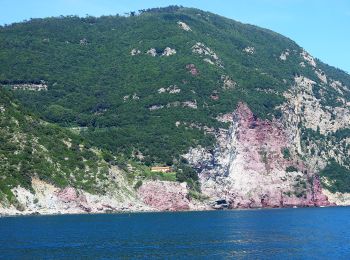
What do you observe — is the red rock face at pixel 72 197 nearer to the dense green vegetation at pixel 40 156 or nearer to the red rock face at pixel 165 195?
the dense green vegetation at pixel 40 156

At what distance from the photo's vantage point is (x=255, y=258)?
276 ft

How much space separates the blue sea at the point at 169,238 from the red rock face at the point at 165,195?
1278 inches

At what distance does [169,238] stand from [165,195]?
80651 mm

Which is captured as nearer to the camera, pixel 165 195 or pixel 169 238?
pixel 169 238

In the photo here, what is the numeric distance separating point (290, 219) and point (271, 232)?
125 feet

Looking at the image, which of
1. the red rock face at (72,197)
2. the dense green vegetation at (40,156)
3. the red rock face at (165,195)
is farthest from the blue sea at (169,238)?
the red rock face at (165,195)

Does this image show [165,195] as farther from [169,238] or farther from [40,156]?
[169,238]

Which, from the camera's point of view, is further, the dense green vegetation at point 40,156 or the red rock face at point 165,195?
the red rock face at point 165,195

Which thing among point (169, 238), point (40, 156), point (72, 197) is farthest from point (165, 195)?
point (169, 238)

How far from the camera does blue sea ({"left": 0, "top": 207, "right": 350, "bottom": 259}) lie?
86.6 m

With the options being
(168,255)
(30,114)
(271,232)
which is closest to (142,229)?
(271,232)

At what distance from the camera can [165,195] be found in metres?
187

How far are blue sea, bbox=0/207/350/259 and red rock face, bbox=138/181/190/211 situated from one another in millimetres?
32467

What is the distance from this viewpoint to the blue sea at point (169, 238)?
86.6 metres
